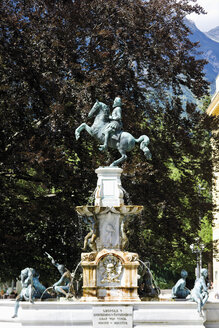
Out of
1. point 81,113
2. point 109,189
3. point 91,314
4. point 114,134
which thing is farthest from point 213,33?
point 91,314

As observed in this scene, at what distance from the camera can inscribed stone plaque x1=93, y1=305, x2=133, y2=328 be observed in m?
12.9

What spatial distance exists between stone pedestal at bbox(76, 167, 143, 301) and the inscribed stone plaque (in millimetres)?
1432

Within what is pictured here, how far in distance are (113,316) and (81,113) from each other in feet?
30.0

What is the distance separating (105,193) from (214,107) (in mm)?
28861

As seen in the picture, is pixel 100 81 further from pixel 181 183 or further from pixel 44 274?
pixel 44 274

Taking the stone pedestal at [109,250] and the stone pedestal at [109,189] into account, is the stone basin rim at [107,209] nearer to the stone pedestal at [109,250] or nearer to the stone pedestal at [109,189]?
the stone pedestal at [109,250]

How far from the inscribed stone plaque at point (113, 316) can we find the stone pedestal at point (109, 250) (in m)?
1.43

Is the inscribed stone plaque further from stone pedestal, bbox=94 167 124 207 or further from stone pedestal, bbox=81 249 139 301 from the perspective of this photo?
stone pedestal, bbox=94 167 124 207

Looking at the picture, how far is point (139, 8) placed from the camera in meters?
23.5

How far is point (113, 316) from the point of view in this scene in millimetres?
13023

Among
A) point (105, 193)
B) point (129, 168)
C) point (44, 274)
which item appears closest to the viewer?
point (105, 193)

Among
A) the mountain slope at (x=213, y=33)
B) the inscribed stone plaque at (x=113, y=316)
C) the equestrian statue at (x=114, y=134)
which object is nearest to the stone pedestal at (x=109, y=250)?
the equestrian statue at (x=114, y=134)

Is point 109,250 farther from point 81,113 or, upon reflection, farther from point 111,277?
point 81,113

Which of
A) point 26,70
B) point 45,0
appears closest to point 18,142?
point 26,70
